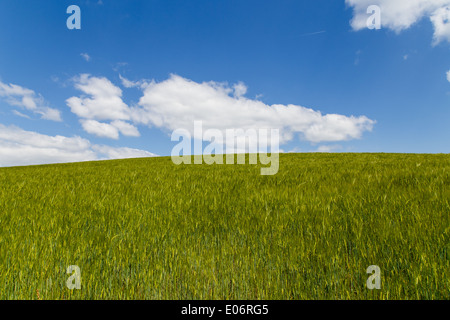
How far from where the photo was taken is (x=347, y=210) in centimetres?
310

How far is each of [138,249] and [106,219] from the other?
1104 millimetres

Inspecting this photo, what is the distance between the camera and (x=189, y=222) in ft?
9.70

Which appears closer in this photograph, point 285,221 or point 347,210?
point 285,221

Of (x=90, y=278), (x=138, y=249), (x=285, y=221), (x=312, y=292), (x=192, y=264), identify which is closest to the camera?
(x=312, y=292)

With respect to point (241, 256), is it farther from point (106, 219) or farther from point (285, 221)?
point (106, 219)

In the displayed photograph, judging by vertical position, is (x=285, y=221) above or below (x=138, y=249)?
above
